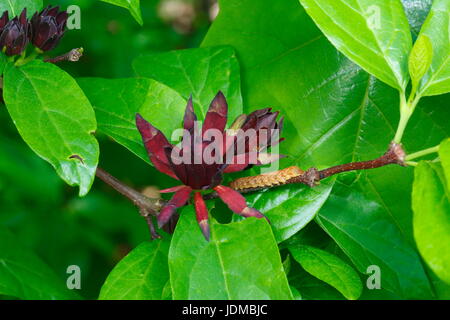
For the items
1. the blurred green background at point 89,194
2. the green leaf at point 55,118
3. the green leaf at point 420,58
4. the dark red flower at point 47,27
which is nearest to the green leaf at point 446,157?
the green leaf at point 420,58

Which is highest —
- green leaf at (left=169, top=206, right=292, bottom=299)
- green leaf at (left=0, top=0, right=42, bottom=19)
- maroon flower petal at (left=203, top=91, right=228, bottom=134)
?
green leaf at (left=0, top=0, right=42, bottom=19)

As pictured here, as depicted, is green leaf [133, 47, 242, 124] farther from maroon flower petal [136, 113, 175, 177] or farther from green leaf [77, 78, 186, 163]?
maroon flower petal [136, 113, 175, 177]

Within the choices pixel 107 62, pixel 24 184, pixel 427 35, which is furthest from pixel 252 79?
pixel 107 62

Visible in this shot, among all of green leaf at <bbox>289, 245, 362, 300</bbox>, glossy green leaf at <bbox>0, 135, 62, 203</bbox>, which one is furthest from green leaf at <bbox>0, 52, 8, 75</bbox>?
glossy green leaf at <bbox>0, 135, 62, 203</bbox>

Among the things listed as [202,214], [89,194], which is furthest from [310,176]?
[89,194]

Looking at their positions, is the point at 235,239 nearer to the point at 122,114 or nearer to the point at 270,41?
the point at 122,114

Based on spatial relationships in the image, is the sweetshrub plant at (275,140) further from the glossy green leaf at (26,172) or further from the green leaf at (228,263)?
the glossy green leaf at (26,172)
